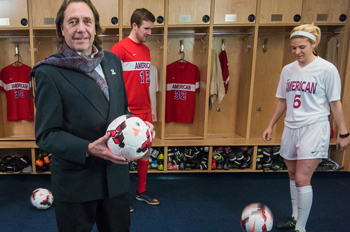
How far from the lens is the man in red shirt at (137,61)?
228 centimetres

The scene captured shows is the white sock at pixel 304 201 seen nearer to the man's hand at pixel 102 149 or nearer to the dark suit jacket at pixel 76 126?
the dark suit jacket at pixel 76 126

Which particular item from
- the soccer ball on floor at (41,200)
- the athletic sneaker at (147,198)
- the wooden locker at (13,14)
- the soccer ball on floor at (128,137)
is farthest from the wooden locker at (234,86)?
the soccer ball on floor at (128,137)

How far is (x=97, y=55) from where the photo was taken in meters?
1.07

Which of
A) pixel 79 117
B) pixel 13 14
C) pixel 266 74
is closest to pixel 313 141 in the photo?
pixel 79 117

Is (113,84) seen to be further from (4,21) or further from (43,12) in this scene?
(4,21)

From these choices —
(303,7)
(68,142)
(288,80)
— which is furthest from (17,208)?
(303,7)

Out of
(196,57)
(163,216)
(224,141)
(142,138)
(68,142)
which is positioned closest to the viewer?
(68,142)

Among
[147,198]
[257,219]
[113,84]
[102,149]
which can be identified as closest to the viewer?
[102,149]

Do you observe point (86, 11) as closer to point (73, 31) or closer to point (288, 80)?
point (73, 31)

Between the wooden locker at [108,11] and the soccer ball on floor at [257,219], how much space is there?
2.48m

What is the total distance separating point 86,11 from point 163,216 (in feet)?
6.13

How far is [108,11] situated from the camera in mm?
3035

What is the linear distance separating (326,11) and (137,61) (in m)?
2.48

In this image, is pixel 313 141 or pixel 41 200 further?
pixel 41 200
